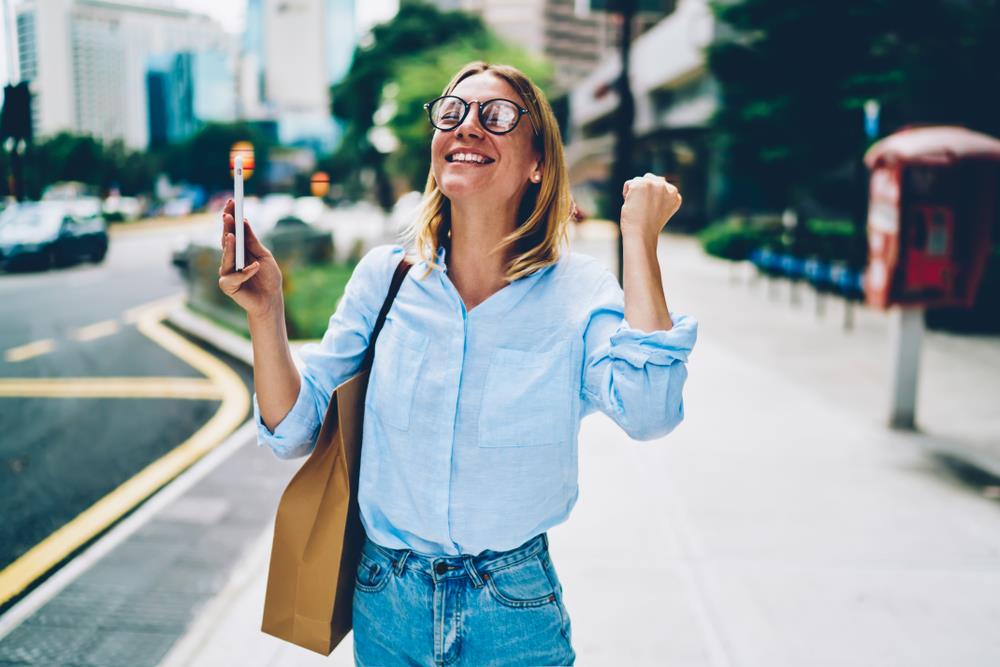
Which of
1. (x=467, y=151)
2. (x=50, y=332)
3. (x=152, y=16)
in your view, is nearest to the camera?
(x=467, y=151)

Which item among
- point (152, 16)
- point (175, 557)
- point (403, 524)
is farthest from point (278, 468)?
point (403, 524)

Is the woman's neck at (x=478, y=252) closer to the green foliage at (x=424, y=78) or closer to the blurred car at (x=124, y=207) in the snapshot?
the blurred car at (x=124, y=207)

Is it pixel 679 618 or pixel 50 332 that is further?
pixel 50 332

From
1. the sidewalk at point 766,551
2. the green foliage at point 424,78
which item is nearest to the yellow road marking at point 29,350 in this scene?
the sidewalk at point 766,551

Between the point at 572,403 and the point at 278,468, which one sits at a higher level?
the point at 572,403

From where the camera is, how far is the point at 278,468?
5.34 metres

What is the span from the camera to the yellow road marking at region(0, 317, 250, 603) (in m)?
3.85

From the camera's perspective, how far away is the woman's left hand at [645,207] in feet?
5.01

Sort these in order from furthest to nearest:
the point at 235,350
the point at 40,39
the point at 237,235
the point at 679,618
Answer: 1. the point at 235,350
2. the point at 40,39
3. the point at 679,618
4. the point at 237,235

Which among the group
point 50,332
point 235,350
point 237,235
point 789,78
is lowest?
point 235,350

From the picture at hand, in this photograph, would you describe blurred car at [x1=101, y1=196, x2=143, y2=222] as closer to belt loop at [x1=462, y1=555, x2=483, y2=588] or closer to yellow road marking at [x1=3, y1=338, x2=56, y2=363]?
yellow road marking at [x1=3, y1=338, x2=56, y2=363]

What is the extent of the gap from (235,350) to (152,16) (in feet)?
17.1

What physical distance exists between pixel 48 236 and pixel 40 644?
2.24 meters

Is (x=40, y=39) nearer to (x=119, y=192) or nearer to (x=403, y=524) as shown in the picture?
(x=119, y=192)
